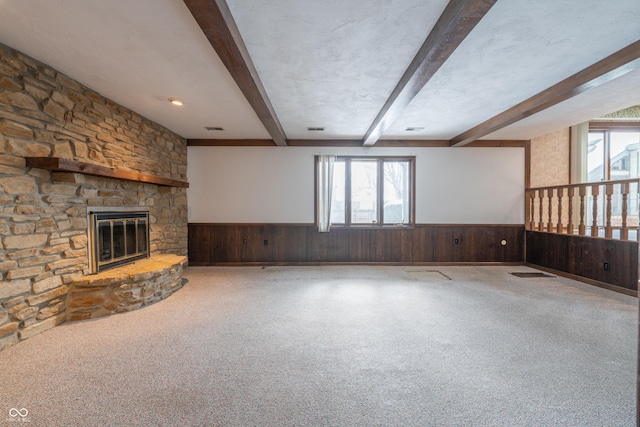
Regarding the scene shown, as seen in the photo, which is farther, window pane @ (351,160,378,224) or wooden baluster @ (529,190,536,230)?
window pane @ (351,160,378,224)

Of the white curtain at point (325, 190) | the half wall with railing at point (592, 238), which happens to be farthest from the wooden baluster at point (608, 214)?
the white curtain at point (325, 190)

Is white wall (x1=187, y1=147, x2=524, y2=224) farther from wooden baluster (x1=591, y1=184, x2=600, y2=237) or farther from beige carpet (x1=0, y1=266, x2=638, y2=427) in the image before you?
beige carpet (x1=0, y1=266, x2=638, y2=427)

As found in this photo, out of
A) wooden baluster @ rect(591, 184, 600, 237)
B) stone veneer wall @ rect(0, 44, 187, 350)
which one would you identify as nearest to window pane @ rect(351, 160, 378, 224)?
wooden baluster @ rect(591, 184, 600, 237)

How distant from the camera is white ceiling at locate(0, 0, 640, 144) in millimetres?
1754

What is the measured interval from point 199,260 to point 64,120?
305 centimetres

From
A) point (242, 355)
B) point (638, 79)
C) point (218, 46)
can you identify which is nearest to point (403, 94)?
point (218, 46)

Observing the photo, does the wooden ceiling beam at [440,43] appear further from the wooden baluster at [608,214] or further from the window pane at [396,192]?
the wooden baluster at [608,214]

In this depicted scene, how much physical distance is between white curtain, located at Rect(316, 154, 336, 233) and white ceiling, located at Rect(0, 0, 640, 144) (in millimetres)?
1440

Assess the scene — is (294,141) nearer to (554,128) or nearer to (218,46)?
(218,46)

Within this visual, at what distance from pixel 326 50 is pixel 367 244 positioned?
3581mm

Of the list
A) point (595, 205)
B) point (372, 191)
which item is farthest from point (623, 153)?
point (372, 191)

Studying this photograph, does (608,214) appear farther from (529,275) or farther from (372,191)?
(372,191)

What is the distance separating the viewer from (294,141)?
16.5 feet

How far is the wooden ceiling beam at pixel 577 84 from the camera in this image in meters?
2.22
